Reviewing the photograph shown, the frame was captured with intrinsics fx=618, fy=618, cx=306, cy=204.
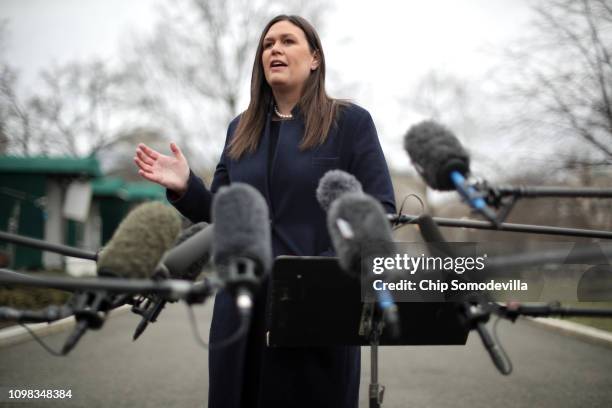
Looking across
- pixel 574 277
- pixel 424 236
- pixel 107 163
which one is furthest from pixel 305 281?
pixel 107 163

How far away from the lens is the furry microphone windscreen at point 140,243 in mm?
1790

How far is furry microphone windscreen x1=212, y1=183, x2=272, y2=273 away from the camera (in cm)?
167

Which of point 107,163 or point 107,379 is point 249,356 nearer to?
point 107,379

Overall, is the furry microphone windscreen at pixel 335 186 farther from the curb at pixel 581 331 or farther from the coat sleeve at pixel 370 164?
the curb at pixel 581 331

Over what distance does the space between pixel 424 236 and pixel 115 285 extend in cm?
106

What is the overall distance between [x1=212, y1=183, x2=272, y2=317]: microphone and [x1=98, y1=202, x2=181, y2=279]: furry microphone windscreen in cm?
24

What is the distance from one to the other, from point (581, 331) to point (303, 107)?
8005 mm

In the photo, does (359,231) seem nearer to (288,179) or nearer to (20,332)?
(288,179)

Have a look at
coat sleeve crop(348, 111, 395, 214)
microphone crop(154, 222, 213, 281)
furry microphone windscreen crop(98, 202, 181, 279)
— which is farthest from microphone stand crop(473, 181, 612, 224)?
furry microphone windscreen crop(98, 202, 181, 279)

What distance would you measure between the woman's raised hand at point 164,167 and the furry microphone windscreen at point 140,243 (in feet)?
2.35

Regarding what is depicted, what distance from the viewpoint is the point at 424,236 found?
217 cm

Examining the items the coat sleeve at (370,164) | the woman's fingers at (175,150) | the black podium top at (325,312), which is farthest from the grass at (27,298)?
the black podium top at (325,312)

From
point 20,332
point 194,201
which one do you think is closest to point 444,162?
point 194,201

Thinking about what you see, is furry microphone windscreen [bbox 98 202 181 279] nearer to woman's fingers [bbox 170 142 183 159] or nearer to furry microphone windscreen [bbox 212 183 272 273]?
furry microphone windscreen [bbox 212 183 272 273]
